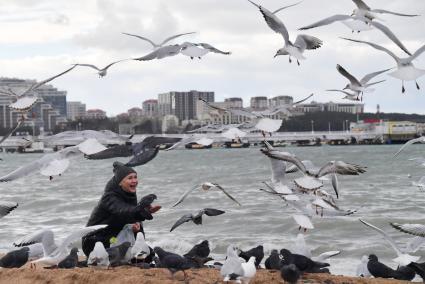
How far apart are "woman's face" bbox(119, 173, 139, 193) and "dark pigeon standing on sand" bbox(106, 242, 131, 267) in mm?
495

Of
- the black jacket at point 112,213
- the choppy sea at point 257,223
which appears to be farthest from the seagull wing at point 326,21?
the black jacket at point 112,213

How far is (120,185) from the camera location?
252 inches

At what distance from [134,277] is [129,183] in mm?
1060

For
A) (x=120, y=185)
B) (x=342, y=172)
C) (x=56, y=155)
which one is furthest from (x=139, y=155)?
(x=342, y=172)

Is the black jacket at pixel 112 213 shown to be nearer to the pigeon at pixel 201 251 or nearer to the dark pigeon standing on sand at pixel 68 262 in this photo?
the dark pigeon standing on sand at pixel 68 262

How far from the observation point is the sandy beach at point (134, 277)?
5.50 metres

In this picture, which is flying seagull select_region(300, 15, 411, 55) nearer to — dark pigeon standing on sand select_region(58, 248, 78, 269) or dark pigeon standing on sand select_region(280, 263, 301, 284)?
dark pigeon standing on sand select_region(280, 263, 301, 284)

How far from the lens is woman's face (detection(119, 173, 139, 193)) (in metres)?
6.36

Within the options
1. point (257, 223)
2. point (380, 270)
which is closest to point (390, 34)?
point (380, 270)

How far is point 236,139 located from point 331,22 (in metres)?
1.26

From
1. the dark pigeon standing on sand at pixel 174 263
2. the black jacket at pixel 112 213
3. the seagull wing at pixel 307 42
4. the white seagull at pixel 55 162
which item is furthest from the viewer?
the seagull wing at pixel 307 42

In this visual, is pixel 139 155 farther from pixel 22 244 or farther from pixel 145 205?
pixel 22 244

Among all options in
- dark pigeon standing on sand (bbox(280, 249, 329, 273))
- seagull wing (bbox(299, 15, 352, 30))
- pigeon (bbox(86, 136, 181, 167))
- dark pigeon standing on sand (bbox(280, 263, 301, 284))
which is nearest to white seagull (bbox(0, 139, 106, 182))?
pigeon (bbox(86, 136, 181, 167))

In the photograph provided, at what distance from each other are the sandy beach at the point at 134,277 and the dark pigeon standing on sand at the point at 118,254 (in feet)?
0.27
